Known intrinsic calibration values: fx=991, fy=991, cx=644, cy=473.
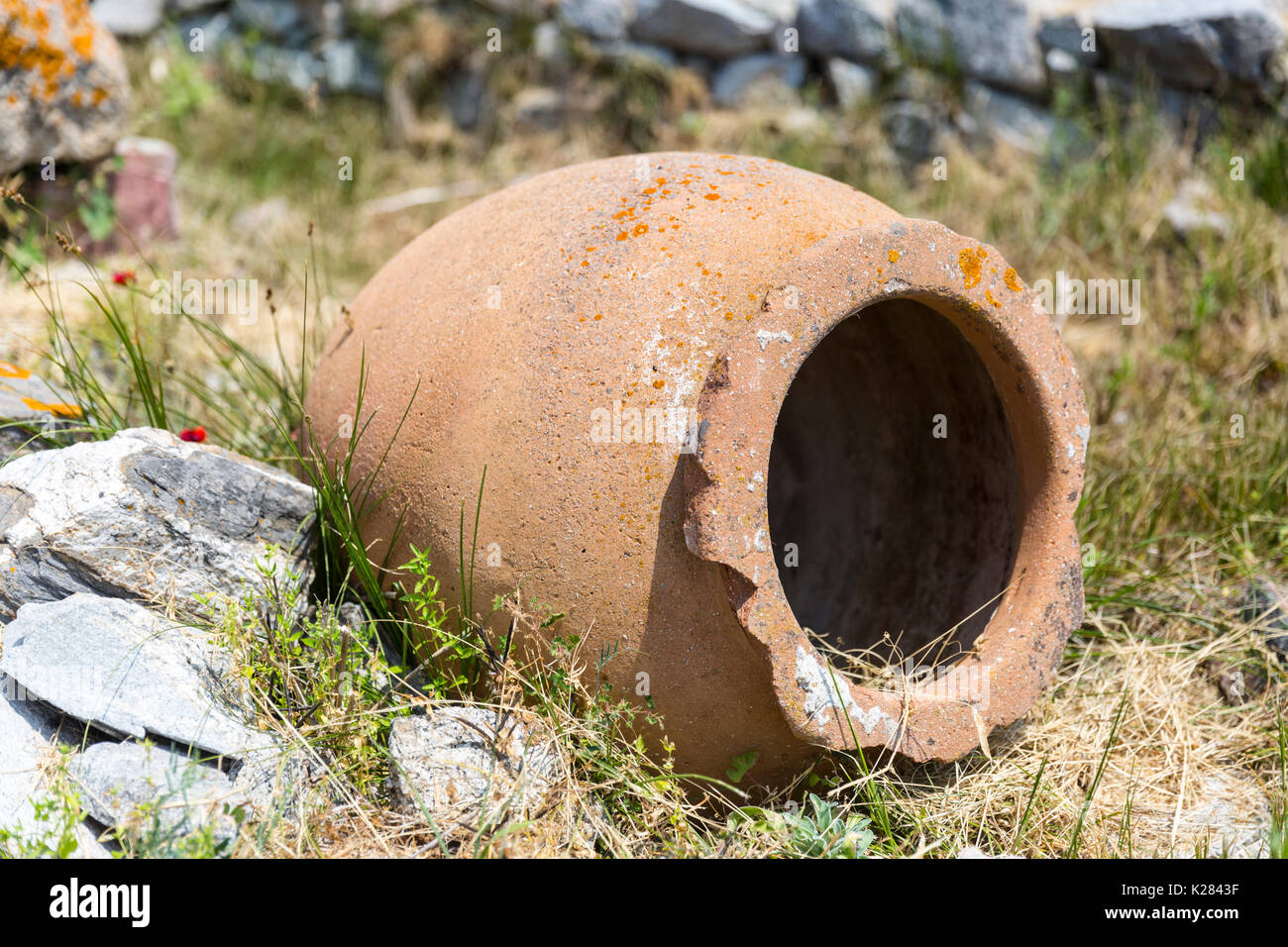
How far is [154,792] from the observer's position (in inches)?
66.1

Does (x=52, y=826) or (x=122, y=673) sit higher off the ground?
(x=122, y=673)

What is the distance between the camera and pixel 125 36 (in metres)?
5.46

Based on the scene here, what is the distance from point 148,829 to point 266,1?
5171 millimetres

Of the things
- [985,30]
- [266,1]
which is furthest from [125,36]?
[985,30]

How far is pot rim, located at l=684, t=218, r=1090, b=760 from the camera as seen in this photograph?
1.68 m

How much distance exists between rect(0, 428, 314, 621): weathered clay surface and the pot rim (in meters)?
0.93

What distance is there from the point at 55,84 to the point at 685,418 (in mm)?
3109

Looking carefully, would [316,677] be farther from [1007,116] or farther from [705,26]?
[1007,116]

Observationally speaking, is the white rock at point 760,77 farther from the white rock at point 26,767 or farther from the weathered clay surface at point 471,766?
the white rock at point 26,767

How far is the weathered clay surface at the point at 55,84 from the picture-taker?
11.2 feet

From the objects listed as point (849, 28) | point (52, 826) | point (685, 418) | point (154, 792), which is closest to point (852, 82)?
point (849, 28)

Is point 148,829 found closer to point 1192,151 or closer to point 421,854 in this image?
point 421,854

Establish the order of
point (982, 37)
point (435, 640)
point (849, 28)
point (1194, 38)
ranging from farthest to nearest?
point (849, 28) < point (982, 37) < point (1194, 38) < point (435, 640)

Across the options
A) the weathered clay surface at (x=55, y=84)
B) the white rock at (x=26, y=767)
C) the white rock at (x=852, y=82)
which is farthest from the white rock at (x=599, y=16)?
the white rock at (x=26, y=767)
